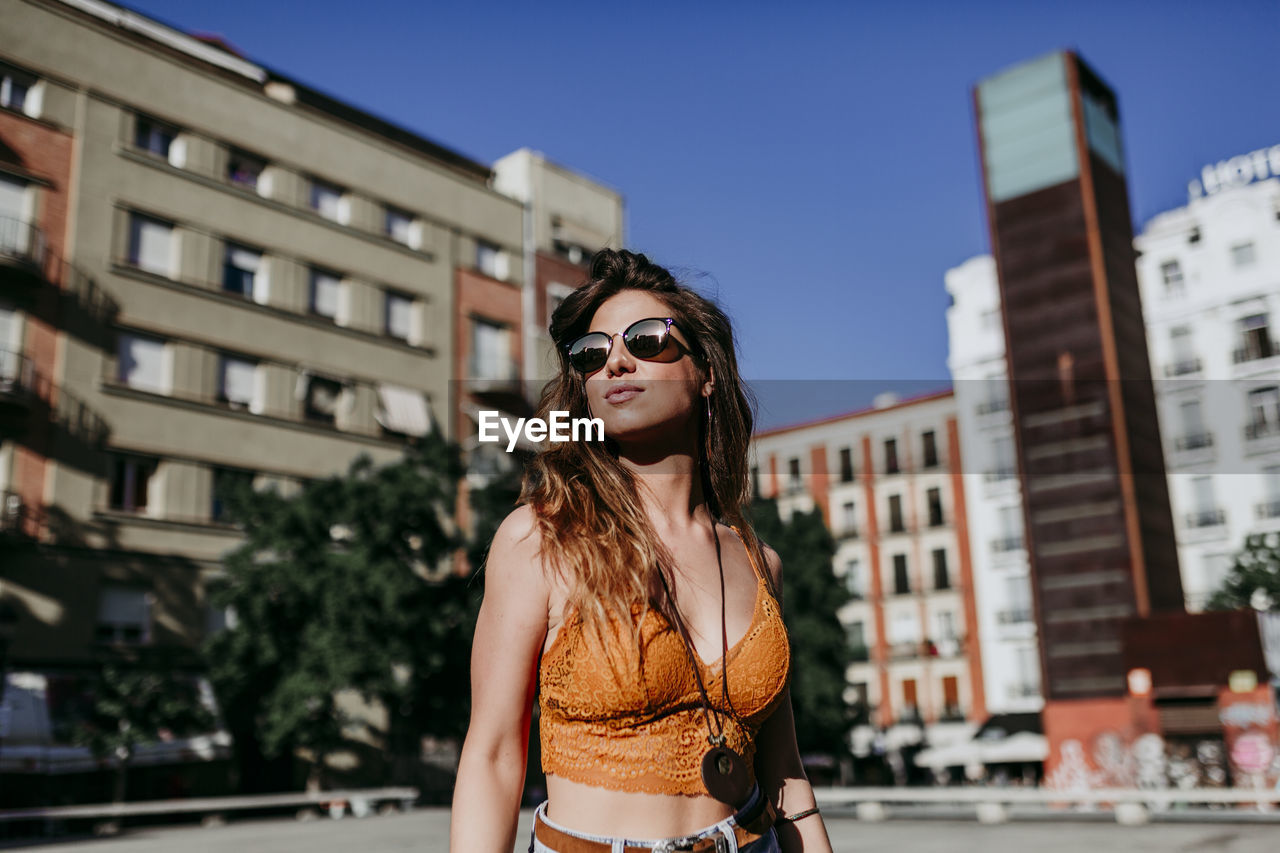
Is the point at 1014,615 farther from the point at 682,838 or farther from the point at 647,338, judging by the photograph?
the point at 682,838

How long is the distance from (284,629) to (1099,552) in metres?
21.6

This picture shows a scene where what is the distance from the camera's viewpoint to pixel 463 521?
118 ft

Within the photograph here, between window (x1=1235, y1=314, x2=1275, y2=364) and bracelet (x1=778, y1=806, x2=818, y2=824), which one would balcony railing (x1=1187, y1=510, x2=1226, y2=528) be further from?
bracelet (x1=778, y1=806, x2=818, y2=824)

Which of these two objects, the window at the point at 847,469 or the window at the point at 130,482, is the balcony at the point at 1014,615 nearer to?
the window at the point at 847,469

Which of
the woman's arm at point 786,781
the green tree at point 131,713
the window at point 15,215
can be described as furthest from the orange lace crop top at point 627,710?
the window at point 15,215

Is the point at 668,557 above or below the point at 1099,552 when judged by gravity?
below

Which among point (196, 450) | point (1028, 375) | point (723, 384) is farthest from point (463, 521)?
point (723, 384)

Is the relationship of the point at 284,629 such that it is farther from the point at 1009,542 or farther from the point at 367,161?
the point at 1009,542

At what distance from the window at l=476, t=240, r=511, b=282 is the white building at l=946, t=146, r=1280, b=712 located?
18.3 meters

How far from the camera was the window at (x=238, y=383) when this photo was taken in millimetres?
31859

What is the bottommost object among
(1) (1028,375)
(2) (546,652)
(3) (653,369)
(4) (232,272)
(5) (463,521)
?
(2) (546,652)

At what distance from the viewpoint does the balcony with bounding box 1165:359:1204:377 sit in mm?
46375

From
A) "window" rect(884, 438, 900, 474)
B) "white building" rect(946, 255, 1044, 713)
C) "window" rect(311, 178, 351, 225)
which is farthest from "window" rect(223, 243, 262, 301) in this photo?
"window" rect(884, 438, 900, 474)

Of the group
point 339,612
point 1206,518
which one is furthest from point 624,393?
point 1206,518
